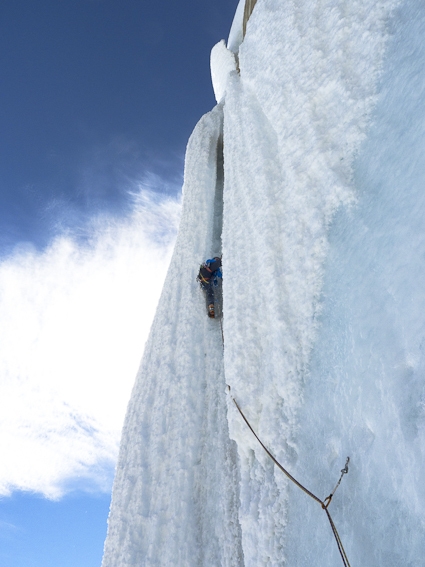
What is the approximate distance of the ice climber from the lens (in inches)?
222

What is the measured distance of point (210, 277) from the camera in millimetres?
5656

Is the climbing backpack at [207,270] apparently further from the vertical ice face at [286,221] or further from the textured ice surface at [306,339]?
the vertical ice face at [286,221]

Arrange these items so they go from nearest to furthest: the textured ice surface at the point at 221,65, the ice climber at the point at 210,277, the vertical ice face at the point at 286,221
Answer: the vertical ice face at the point at 286,221, the ice climber at the point at 210,277, the textured ice surface at the point at 221,65

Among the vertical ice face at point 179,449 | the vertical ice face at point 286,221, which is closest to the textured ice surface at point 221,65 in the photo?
the vertical ice face at point 286,221

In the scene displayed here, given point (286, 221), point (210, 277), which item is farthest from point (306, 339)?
point (210, 277)

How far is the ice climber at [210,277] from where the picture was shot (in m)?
5.63

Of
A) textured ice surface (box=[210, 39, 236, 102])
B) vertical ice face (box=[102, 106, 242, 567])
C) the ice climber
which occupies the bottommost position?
vertical ice face (box=[102, 106, 242, 567])

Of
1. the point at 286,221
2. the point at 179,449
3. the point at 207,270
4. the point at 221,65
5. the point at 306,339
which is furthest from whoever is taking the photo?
the point at 221,65

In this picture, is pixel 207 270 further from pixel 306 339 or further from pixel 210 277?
pixel 306 339

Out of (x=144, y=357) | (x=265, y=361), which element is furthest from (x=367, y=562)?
(x=144, y=357)

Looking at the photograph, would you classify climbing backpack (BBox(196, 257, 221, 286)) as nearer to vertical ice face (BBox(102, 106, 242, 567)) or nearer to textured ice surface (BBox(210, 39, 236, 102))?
vertical ice face (BBox(102, 106, 242, 567))

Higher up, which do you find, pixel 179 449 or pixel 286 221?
pixel 286 221

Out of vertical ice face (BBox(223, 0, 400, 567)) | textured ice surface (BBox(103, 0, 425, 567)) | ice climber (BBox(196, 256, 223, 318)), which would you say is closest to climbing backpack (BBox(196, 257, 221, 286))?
ice climber (BBox(196, 256, 223, 318))

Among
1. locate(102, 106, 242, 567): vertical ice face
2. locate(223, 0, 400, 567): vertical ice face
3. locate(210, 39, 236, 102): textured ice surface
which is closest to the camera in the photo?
locate(223, 0, 400, 567): vertical ice face
